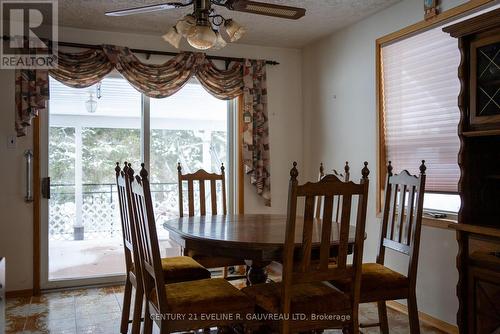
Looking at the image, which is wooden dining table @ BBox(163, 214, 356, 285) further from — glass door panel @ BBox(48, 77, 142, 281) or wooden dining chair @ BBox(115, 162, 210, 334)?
glass door panel @ BBox(48, 77, 142, 281)

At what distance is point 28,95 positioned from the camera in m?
A: 3.64

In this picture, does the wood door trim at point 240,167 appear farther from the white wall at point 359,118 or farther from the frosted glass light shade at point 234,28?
the frosted glass light shade at point 234,28

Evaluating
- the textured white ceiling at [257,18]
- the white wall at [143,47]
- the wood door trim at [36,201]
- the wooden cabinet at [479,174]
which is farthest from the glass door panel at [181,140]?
the wooden cabinet at [479,174]

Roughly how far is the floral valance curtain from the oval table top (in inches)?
58.2

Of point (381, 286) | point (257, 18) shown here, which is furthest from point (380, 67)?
point (381, 286)

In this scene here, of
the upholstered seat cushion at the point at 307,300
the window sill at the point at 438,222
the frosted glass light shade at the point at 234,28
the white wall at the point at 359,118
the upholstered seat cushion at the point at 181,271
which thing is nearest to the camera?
the upholstered seat cushion at the point at 307,300

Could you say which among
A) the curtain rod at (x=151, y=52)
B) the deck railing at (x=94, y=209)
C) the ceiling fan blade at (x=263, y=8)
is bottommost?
the deck railing at (x=94, y=209)

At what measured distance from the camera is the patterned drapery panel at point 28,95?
362 cm

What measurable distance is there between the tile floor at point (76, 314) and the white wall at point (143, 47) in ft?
1.26

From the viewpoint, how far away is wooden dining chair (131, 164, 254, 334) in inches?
77.0

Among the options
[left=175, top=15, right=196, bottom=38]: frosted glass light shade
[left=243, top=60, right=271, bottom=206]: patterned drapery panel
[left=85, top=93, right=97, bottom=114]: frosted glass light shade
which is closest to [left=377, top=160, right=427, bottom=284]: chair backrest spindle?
[left=175, top=15, right=196, bottom=38]: frosted glass light shade

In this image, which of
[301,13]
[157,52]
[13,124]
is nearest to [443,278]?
[301,13]

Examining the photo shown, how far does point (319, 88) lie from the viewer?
4.47m

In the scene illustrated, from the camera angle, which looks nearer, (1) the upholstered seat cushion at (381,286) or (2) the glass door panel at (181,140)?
(1) the upholstered seat cushion at (381,286)
